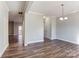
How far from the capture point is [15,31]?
14.6m

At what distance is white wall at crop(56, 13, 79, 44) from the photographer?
6.20 meters

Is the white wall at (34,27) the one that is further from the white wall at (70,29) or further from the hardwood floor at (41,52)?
the white wall at (70,29)

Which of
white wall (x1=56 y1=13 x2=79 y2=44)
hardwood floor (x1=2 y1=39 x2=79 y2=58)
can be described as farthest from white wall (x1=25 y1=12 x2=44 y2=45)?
white wall (x1=56 y1=13 x2=79 y2=44)

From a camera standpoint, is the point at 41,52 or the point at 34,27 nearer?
the point at 41,52

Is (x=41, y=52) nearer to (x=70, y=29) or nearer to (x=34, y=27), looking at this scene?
(x=34, y=27)

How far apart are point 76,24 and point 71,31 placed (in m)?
0.77

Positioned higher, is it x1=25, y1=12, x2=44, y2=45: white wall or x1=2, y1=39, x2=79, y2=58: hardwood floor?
x1=25, y1=12, x2=44, y2=45: white wall

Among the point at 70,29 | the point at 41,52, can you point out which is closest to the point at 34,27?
the point at 41,52

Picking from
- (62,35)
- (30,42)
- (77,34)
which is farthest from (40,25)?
(77,34)

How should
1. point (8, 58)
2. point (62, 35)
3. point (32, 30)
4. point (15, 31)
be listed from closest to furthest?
point (8, 58) < point (32, 30) < point (62, 35) < point (15, 31)

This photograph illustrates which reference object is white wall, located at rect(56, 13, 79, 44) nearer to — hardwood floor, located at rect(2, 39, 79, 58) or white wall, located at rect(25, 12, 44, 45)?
hardwood floor, located at rect(2, 39, 79, 58)

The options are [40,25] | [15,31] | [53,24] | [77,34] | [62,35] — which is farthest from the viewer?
[15,31]

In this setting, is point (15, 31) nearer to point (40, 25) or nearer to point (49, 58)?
point (40, 25)

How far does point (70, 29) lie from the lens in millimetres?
6801
